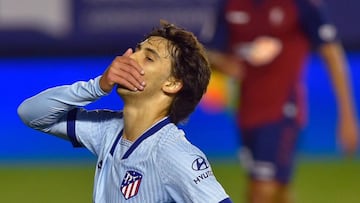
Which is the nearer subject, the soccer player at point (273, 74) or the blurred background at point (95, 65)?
the soccer player at point (273, 74)

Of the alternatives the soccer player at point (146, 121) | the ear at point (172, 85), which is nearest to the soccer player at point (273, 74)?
the soccer player at point (146, 121)

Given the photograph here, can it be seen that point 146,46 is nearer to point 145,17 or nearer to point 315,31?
point 315,31

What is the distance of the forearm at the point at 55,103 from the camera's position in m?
5.18

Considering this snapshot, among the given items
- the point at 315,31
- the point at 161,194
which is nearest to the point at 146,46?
the point at 161,194

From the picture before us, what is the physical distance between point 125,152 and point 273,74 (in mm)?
4279

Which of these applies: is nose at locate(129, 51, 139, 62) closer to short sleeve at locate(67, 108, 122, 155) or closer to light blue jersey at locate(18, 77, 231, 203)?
light blue jersey at locate(18, 77, 231, 203)

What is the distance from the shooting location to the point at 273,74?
9234mm

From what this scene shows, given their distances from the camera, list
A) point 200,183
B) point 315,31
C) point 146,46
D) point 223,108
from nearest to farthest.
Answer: point 200,183, point 146,46, point 315,31, point 223,108

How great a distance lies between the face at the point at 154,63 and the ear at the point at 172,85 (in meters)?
0.01

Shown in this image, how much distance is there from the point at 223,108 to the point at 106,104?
1.31m

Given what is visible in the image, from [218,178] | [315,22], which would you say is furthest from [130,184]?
[218,178]

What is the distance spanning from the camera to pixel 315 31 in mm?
8883

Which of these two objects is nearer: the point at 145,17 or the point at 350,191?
the point at 350,191

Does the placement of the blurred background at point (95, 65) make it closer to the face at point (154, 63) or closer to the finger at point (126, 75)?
the face at point (154, 63)
